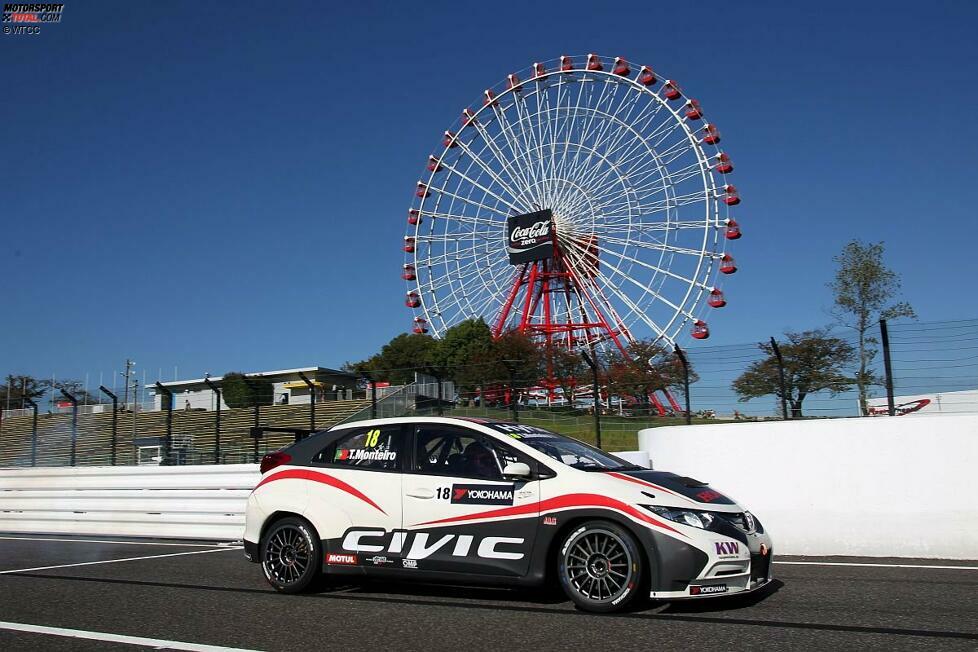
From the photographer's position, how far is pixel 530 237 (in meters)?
44.6

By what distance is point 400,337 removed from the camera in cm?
7431

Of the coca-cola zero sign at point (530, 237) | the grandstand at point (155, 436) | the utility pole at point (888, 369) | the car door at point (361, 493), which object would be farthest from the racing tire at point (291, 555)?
the coca-cola zero sign at point (530, 237)

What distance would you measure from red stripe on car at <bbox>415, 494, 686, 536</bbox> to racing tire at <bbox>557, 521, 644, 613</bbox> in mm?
127

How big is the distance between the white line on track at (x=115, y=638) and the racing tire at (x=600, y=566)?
2126 millimetres

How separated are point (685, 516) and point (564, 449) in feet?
3.98

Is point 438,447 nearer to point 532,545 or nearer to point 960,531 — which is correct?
point 532,545

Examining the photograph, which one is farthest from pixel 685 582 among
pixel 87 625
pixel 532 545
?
pixel 87 625

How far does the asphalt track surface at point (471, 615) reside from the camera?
4.88m

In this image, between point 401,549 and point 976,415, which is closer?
point 401,549

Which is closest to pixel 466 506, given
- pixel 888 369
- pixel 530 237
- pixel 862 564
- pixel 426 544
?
pixel 426 544

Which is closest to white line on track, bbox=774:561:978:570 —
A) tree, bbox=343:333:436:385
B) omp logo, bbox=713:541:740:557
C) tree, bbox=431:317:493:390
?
omp logo, bbox=713:541:740:557

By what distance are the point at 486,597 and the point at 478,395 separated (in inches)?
486

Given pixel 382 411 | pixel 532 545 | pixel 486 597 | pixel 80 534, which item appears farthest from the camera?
pixel 382 411

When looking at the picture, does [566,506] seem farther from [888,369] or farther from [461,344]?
[461,344]
